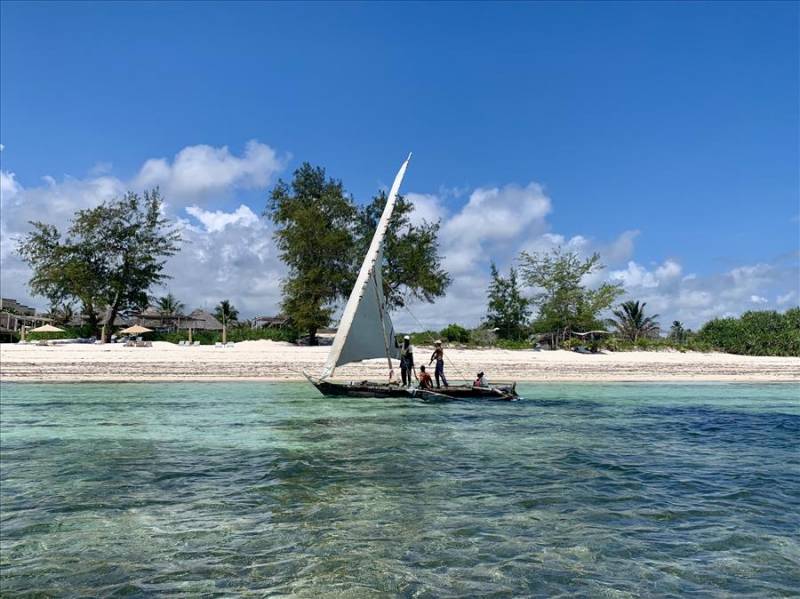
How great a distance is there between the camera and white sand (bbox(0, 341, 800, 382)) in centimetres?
3541

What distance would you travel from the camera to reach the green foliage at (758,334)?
54969 millimetres

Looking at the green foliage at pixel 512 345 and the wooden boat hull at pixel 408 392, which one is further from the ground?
the green foliage at pixel 512 345

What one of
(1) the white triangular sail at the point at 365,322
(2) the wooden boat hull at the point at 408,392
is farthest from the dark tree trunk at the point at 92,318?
(1) the white triangular sail at the point at 365,322

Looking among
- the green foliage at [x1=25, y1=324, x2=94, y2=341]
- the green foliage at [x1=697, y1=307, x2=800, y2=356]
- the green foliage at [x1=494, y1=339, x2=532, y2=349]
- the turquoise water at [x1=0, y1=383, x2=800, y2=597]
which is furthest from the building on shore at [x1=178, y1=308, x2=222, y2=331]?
the turquoise water at [x1=0, y1=383, x2=800, y2=597]

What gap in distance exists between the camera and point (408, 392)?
24672 millimetres

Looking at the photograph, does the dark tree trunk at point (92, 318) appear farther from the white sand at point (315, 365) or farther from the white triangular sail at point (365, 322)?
the white triangular sail at point (365, 322)

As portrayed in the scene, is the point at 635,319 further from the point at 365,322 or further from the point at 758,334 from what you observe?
the point at 365,322

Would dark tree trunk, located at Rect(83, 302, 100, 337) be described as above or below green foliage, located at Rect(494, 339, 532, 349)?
above

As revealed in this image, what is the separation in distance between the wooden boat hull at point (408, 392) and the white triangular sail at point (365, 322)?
79 centimetres

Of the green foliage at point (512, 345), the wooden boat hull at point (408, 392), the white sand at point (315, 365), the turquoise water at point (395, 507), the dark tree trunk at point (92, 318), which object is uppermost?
the dark tree trunk at point (92, 318)

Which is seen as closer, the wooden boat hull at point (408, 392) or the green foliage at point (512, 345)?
the wooden boat hull at point (408, 392)

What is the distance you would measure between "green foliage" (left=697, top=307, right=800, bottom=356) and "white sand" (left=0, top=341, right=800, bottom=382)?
5936 millimetres

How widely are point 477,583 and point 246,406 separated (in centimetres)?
1806

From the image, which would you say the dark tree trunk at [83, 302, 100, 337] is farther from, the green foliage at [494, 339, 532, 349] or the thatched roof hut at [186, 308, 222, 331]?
the green foliage at [494, 339, 532, 349]
